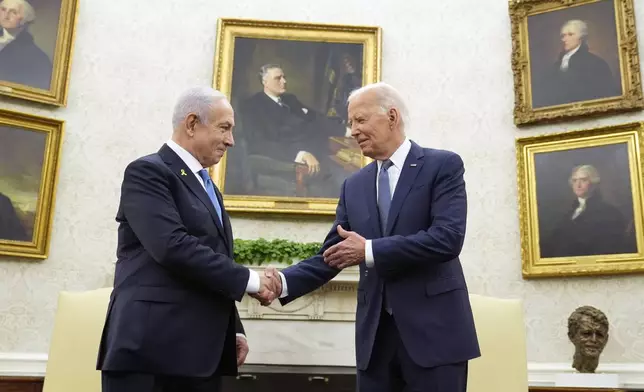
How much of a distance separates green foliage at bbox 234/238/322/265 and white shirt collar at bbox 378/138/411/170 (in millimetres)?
2529

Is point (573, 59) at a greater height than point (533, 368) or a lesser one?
greater

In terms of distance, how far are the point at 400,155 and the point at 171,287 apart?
1218mm

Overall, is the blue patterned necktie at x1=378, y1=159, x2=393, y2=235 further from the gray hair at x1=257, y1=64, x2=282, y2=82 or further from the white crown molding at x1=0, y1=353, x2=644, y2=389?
the gray hair at x1=257, y1=64, x2=282, y2=82

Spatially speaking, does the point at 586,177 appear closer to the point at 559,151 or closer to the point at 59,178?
the point at 559,151

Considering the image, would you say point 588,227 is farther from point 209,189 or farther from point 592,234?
point 209,189

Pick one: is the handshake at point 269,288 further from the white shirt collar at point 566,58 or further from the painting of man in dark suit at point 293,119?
the white shirt collar at point 566,58

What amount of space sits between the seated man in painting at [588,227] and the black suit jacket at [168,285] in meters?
3.75

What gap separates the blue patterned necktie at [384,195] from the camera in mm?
2785

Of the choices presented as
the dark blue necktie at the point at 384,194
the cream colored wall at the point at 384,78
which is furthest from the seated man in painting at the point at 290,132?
the dark blue necktie at the point at 384,194

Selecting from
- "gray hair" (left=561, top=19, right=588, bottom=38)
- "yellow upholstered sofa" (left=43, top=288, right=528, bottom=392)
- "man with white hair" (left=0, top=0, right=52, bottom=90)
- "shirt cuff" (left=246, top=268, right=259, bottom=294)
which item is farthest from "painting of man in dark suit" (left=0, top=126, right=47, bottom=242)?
"gray hair" (left=561, top=19, right=588, bottom=38)

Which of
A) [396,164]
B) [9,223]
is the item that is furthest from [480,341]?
[9,223]

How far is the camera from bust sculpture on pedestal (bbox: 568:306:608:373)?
4.68 m

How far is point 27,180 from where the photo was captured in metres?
5.55

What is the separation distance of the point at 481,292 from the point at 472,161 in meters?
1.26
